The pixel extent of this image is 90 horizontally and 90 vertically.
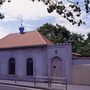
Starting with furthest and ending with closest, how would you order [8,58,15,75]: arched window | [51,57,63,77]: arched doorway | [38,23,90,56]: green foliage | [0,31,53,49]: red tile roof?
[38,23,90,56]: green foliage < [8,58,15,75]: arched window < [0,31,53,49]: red tile roof < [51,57,63,77]: arched doorway

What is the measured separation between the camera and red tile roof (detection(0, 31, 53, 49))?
41.9m

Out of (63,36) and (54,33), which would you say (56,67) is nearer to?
(54,33)

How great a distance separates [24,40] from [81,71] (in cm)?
1063

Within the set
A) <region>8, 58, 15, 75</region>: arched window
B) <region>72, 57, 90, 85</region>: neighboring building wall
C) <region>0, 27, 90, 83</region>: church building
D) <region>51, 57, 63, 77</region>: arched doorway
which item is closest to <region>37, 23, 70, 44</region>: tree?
<region>0, 27, 90, 83</region>: church building

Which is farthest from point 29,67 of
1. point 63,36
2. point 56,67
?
point 63,36

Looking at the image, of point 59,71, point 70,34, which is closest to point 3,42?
point 59,71

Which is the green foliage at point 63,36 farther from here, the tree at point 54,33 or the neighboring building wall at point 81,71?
the neighboring building wall at point 81,71

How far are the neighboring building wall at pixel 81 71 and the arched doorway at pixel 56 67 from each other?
1.87m

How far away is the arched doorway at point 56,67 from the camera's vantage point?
127ft

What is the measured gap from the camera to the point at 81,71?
36.3 metres

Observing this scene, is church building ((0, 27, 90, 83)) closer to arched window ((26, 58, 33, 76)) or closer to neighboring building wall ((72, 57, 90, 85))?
arched window ((26, 58, 33, 76))

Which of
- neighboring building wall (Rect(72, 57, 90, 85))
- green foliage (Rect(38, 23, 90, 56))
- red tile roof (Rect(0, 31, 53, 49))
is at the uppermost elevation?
green foliage (Rect(38, 23, 90, 56))

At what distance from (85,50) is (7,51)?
1896cm

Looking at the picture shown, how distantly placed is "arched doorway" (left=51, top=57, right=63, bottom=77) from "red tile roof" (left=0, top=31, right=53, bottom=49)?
7.93 feet
